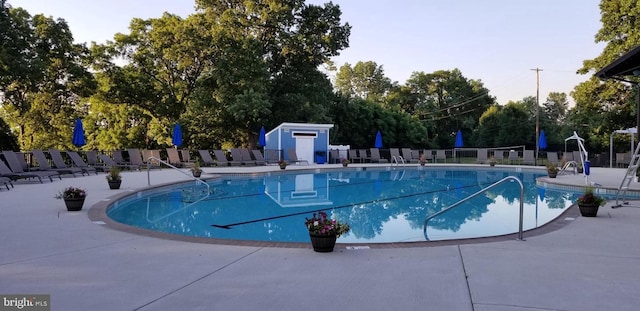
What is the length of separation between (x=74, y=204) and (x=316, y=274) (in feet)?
16.1

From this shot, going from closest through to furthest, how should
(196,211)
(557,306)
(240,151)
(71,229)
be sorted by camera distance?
(557,306), (71,229), (196,211), (240,151)

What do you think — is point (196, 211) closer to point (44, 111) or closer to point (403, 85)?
point (44, 111)

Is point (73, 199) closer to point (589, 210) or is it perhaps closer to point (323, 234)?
point (323, 234)

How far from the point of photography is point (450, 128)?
4169 cm

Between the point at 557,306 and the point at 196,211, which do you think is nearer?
the point at 557,306

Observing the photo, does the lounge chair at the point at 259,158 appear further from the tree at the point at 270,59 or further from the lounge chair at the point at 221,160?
the tree at the point at 270,59

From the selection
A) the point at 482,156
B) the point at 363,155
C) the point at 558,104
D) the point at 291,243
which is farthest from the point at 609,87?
the point at 558,104

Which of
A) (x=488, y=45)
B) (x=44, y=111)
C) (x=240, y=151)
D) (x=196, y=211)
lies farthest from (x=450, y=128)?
(x=196, y=211)

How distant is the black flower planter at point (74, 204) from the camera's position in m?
6.45

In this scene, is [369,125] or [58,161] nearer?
[58,161]

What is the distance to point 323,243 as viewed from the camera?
4.15 m

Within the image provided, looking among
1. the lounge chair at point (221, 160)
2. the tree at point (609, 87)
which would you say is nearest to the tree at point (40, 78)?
the lounge chair at point (221, 160)

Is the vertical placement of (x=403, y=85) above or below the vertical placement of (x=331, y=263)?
above

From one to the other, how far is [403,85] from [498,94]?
10259 millimetres
